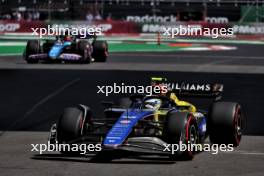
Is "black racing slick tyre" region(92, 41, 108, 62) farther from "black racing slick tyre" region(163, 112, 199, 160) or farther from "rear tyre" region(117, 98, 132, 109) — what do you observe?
"black racing slick tyre" region(163, 112, 199, 160)

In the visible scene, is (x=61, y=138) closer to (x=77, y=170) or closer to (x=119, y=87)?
(x=77, y=170)

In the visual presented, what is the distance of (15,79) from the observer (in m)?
23.0

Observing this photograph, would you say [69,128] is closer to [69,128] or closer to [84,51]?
[69,128]

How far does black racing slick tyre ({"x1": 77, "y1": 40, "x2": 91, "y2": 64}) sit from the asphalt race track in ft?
1.02

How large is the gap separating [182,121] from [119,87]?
9884 millimetres

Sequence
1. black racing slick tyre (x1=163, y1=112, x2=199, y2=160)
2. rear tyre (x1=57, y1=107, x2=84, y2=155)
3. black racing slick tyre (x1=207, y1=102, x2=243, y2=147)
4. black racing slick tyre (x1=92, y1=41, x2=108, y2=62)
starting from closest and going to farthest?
black racing slick tyre (x1=163, y1=112, x2=199, y2=160) < rear tyre (x1=57, y1=107, x2=84, y2=155) < black racing slick tyre (x1=207, y1=102, x2=243, y2=147) < black racing slick tyre (x1=92, y1=41, x2=108, y2=62)

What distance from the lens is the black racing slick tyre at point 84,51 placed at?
28891 millimetres

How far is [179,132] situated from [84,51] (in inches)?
717

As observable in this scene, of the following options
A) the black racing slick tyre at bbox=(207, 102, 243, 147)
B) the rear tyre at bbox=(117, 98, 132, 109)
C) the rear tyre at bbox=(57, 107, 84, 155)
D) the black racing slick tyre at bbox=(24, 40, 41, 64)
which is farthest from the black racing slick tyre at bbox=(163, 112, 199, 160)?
the black racing slick tyre at bbox=(24, 40, 41, 64)

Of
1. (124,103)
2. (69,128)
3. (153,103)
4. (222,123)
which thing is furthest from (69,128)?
(222,123)

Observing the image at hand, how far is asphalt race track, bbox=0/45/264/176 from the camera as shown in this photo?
34.4 feet

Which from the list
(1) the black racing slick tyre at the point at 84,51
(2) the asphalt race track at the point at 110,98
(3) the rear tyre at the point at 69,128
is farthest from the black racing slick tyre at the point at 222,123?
(1) the black racing slick tyre at the point at 84,51

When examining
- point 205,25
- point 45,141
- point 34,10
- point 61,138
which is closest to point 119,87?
point 45,141

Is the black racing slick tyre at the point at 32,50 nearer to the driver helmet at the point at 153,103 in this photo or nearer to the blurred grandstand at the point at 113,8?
the driver helmet at the point at 153,103
